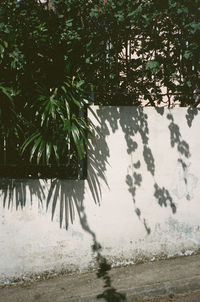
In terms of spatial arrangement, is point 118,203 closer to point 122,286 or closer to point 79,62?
point 122,286

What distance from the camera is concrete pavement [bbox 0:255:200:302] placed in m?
3.08

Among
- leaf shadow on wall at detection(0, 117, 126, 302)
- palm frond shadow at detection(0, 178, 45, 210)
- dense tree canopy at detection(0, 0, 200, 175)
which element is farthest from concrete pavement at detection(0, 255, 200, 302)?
dense tree canopy at detection(0, 0, 200, 175)

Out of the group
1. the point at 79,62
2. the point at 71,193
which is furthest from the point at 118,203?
the point at 79,62

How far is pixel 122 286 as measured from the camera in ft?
10.6

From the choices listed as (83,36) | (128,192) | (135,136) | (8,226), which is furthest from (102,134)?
(8,226)

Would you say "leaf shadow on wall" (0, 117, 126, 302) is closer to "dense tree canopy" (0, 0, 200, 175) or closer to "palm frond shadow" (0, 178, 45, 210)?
"palm frond shadow" (0, 178, 45, 210)

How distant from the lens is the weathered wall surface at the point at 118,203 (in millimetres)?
3479

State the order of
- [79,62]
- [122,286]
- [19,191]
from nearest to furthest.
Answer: [122,286] → [19,191] → [79,62]

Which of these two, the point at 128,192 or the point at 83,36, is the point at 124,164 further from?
the point at 83,36

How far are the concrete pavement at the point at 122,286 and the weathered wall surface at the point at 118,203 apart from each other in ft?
0.51

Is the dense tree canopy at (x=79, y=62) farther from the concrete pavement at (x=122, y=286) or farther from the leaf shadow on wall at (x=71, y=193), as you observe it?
the concrete pavement at (x=122, y=286)

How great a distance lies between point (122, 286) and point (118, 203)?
39.0 inches

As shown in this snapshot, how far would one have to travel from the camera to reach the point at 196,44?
3.75m

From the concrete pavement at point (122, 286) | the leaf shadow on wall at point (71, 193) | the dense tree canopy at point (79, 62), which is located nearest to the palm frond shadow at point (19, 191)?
the leaf shadow on wall at point (71, 193)
